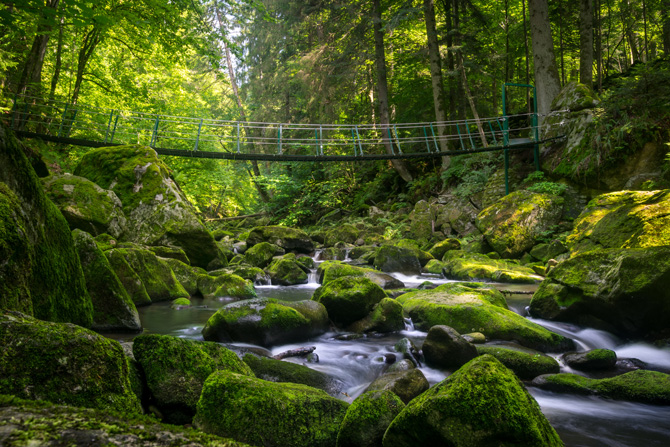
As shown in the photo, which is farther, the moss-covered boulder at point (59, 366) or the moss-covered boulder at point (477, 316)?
the moss-covered boulder at point (477, 316)

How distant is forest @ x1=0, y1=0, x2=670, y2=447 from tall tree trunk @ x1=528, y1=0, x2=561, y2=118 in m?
0.06

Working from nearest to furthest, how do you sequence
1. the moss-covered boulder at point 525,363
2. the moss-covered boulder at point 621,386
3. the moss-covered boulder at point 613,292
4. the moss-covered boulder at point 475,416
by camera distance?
the moss-covered boulder at point 475,416
the moss-covered boulder at point 621,386
the moss-covered boulder at point 525,363
the moss-covered boulder at point 613,292

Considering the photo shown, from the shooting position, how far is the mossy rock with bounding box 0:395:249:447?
1107mm

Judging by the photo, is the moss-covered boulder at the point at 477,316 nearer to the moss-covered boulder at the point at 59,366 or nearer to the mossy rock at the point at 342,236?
the moss-covered boulder at the point at 59,366

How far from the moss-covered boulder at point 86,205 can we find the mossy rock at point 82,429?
7.57 meters

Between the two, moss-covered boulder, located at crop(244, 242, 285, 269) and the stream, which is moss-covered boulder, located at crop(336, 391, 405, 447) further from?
moss-covered boulder, located at crop(244, 242, 285, 269)

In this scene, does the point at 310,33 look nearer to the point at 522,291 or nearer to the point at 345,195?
the point at 345,195

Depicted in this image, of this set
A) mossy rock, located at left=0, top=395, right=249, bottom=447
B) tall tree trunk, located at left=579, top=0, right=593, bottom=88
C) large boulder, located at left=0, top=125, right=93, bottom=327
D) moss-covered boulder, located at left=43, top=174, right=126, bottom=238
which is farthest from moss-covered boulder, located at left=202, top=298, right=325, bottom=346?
tall tree trunk, located at left=579, top=0, right=593, bottom=88

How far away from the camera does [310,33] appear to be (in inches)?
807

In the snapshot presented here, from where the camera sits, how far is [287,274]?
9602mm

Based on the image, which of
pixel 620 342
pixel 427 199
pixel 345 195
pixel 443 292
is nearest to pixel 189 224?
pixel 443 292

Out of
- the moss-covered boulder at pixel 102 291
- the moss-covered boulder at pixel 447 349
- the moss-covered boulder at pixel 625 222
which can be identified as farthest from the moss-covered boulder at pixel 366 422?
the moss-covered boulder at pixel 625 222

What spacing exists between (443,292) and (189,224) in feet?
21.1

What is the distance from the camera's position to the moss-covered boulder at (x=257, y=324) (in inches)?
188
